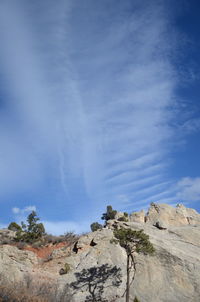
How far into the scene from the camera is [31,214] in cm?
4353

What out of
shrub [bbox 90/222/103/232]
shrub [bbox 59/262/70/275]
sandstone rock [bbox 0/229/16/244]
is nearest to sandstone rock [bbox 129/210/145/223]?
shrub [bbox 90/222/103/232]

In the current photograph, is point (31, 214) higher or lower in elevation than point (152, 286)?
higher

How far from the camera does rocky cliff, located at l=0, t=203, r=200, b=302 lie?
25922 millimetres

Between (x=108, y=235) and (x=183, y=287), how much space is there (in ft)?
34.5

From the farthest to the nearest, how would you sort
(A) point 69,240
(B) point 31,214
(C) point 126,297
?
(B) point 31,214, (A) point 69,240, (C) point 126,297

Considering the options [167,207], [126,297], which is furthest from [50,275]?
[167,207]

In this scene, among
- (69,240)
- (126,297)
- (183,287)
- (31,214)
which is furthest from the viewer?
(31,214)

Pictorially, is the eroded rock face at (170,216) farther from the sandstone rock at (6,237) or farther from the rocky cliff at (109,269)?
the sandstone rock at (6,237)

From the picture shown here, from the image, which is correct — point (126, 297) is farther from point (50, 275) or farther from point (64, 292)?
point (50, 275)

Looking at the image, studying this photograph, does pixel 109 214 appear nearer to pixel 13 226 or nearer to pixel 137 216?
pixel 137 216

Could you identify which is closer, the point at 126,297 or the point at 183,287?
the point at 126,297

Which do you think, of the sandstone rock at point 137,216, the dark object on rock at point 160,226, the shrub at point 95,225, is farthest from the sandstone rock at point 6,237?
the dark object on rock at point 160,226

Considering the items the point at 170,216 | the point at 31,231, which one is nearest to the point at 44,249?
the point at 31,231

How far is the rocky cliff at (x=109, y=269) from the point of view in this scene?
85.0ft
